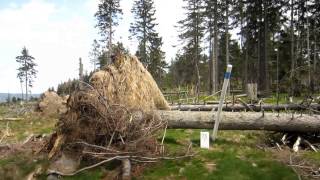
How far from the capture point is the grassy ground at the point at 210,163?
31.0 feet

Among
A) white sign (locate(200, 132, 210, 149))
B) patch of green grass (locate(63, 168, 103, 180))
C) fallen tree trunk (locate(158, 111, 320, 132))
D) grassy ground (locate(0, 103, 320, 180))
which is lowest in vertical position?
patch of green grass (locate(63, 168, 103, 180))

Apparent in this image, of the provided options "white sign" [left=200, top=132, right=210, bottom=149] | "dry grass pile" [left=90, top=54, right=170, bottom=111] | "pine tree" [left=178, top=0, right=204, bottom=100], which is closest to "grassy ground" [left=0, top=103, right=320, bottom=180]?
"white sign" [left=200, top=132, right=210, bottom=149]

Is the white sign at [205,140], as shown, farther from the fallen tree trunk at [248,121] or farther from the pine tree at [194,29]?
the pine tree at [194,29]

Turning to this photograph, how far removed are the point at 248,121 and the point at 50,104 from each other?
1470cm

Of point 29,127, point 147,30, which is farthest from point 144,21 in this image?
point 29,127

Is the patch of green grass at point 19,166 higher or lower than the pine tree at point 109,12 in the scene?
lower

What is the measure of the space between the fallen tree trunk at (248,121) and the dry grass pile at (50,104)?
11.8 meters

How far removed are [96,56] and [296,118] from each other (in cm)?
6054

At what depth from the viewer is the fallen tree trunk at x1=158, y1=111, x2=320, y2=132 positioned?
38.1 feet

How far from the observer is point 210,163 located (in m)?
10.1

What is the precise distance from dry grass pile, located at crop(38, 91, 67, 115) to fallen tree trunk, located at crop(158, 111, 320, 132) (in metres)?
11.8

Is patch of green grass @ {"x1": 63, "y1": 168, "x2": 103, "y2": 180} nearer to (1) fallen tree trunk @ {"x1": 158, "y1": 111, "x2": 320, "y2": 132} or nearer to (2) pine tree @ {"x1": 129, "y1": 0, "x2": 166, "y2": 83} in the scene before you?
(1) fallen tree trunk @ {"x1": 158, "y1": 111, "x2": 320, "y2": 132}

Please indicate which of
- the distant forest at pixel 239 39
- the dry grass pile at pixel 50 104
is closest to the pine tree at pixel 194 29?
the distant forest at pixel 239 39

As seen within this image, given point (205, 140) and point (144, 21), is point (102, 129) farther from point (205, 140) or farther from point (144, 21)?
point (144, 21)
